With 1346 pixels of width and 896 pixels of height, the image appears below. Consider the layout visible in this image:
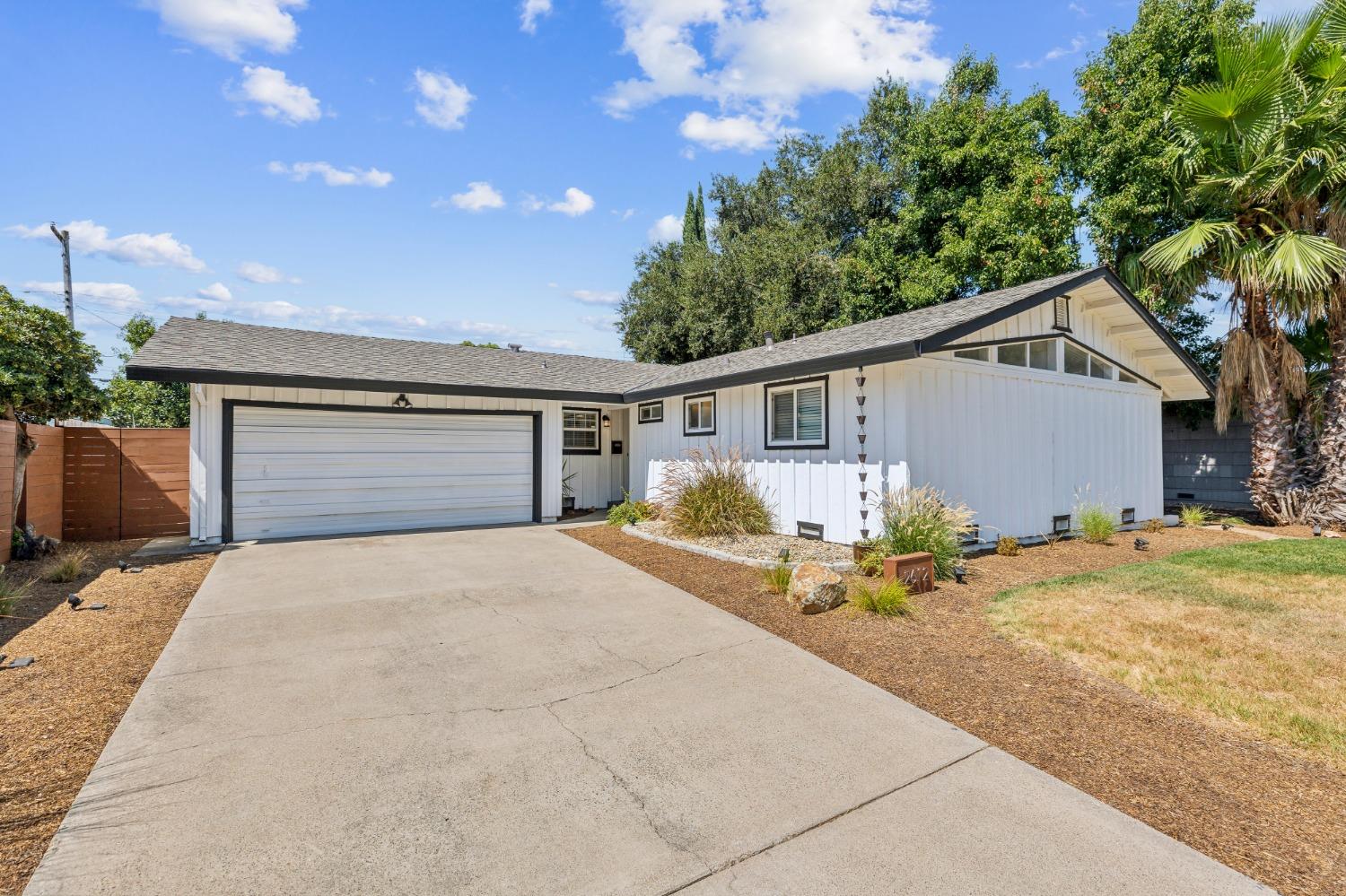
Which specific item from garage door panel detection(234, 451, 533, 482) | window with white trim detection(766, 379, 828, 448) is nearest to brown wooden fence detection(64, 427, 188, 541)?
garage door panel detection(234, 451, 533, 482)

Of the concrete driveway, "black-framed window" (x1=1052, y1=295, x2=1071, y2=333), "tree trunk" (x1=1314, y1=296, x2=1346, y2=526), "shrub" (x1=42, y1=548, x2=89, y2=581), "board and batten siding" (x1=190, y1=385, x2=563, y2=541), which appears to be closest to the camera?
the concrete driveway

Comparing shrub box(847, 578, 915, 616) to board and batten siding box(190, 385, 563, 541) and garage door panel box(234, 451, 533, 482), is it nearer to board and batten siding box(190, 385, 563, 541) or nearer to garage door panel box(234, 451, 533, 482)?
garage door panel box(234, 451, 533, 482)

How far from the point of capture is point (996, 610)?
5.68 metres

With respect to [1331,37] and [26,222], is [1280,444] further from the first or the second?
[26,222]

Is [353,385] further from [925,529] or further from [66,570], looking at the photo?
[925,529]

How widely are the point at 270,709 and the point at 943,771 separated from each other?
380cm

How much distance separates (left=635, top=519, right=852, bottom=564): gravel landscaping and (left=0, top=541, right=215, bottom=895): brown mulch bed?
602 cm

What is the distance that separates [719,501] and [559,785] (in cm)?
666

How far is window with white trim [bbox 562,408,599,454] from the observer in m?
13.5

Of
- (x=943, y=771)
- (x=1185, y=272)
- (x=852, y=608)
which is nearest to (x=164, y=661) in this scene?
(x=943, y=771)

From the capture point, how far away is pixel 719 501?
9.32 m

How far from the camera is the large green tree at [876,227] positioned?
15711mm

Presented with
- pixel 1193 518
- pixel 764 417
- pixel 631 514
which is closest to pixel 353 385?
pixel 631 514

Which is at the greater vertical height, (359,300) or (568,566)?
(359,300)
